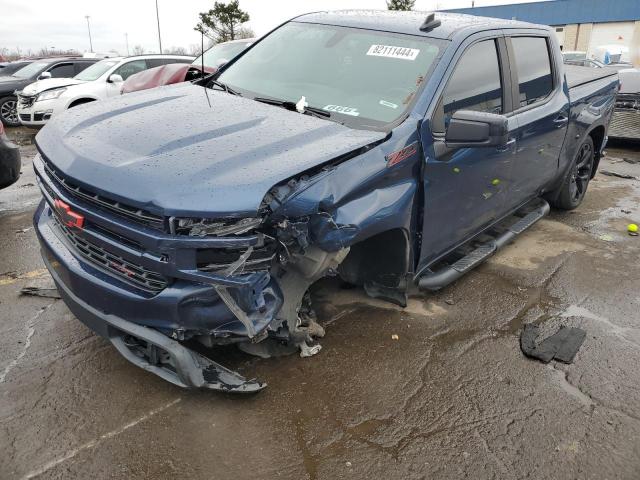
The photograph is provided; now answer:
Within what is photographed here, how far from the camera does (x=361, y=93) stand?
3.21 m

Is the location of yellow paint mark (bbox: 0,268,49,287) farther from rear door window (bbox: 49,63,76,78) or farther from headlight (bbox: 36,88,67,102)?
rear door window (bbox: 49,63,76,78)

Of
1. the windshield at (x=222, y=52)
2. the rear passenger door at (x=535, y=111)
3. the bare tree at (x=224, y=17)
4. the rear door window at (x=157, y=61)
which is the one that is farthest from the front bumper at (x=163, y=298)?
the bare tree at (x=224, y=17)

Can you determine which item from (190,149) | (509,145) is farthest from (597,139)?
(190,149)

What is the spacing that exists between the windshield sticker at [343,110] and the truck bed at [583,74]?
2.99 meters

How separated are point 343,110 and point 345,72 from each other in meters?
0.41

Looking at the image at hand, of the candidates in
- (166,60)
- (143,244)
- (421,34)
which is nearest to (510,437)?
(143,244)

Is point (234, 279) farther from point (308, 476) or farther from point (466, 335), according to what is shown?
point (466, 335)

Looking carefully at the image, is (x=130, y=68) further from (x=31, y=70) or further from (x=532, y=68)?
(x=532, y=68)

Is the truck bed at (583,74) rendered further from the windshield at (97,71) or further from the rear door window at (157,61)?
the windshield at (97,71)

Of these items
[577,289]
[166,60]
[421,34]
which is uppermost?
[421,34]

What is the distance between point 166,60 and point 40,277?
915 centimetres

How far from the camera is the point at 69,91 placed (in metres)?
10.6

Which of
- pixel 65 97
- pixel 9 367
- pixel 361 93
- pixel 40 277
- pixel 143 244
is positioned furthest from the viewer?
pixel 65 97

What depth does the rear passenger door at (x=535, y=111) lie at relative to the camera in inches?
156
